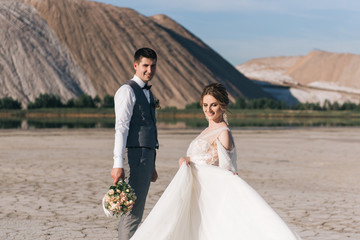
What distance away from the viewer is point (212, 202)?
501cm

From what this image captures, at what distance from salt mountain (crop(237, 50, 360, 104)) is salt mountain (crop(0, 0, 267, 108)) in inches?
384

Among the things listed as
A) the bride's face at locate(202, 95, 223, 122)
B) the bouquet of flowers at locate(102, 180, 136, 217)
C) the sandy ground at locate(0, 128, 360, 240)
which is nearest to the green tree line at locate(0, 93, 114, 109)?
the sandy ground at locate(0, 128, 360, 240)

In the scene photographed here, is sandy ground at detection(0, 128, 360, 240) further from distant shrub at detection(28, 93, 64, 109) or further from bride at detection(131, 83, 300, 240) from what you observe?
distant shrub at detection(28, 93, 64, 109)

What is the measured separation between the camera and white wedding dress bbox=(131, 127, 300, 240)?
15.8 ft

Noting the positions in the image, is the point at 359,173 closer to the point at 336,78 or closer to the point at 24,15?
the point at 24,15

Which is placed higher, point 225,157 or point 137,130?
point 137,130

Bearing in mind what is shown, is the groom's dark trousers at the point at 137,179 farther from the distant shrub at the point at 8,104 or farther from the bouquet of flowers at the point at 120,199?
the distant shrub at the point at 8,104

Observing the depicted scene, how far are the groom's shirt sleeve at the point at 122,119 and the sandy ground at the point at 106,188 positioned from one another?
2508 mm

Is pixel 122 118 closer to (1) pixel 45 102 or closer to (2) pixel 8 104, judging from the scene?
(2) pixel 8 104

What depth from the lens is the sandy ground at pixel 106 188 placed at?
313 inches

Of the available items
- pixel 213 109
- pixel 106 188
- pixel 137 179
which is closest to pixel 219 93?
pixel 213 109

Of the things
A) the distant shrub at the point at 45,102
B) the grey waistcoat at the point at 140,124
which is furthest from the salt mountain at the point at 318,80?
the grey waistcoat at the point at 140,124

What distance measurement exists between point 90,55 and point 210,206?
113 meters

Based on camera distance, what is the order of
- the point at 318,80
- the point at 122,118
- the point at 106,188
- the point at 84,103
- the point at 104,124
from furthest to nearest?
the point at 318,80
the point at 84,103
the point at 104,124
the point at 106,188
the point at 122,118
